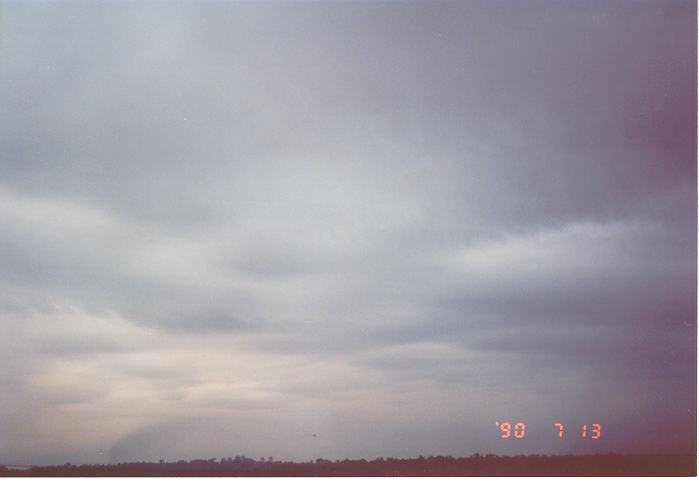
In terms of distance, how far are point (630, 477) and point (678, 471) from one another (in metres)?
0.53

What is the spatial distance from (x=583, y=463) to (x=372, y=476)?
11.4 ft

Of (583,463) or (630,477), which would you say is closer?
(630,477)

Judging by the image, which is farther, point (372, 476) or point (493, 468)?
point (493, 468)
